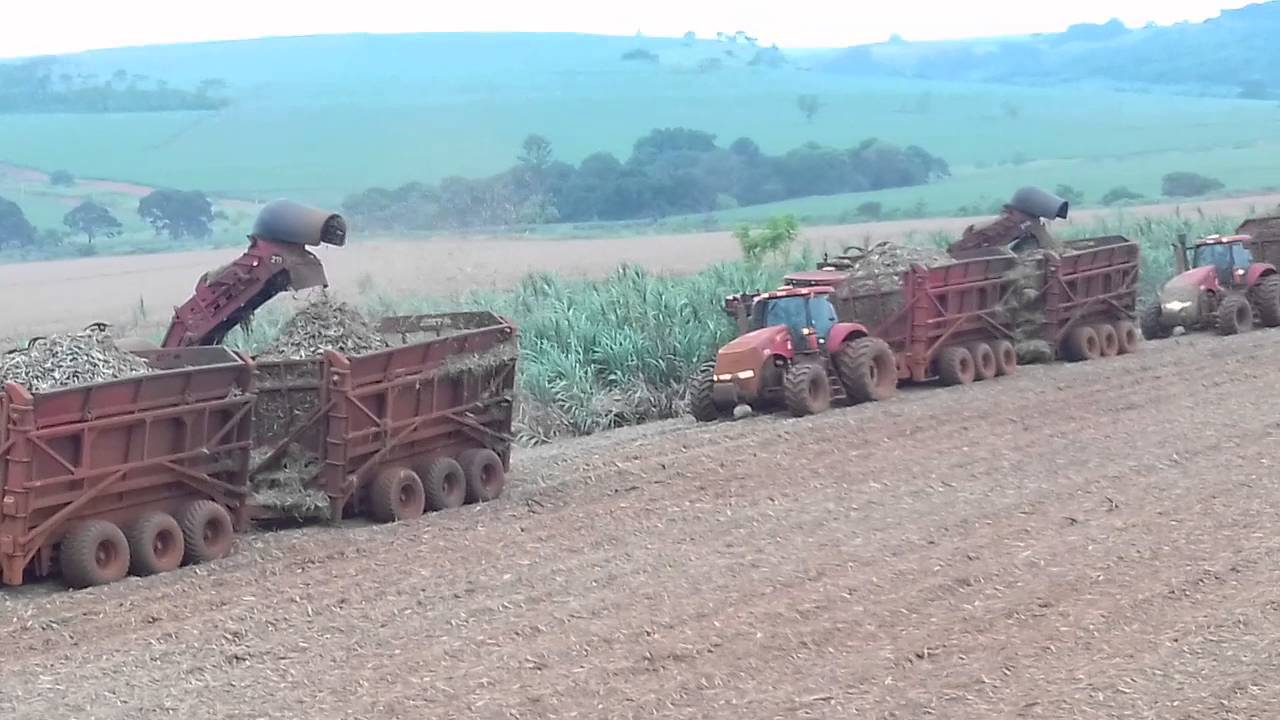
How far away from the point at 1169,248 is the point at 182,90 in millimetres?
93533

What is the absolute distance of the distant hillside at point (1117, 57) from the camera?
138 meters

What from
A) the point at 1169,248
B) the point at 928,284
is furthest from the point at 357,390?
the point at 1169,248

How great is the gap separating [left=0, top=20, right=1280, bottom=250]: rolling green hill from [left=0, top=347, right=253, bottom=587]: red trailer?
5962cm

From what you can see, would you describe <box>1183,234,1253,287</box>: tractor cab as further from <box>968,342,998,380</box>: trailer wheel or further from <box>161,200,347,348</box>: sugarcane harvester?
<box>161,200,347,348</box>: sugarcane harvester

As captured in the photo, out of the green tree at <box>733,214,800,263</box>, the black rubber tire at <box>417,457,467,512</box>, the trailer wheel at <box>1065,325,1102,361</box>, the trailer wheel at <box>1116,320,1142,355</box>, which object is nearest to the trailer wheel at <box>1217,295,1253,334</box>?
the trailer wheel at <box>1116,320,1142,355</box>

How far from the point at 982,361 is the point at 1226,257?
6314 millimetres

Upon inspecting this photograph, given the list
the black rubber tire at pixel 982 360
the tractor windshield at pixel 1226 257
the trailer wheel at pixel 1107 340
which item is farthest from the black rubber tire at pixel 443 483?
the tractor windshield at pixel 1226 257

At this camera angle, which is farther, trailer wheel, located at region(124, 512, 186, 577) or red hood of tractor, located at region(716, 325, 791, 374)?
red hood of tractor, located at region(716, 325, 791, 374)

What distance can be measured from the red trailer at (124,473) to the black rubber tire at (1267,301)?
16380mm

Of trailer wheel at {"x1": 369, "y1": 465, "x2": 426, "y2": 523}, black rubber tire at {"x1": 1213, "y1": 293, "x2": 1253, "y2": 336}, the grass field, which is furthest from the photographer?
the grass field

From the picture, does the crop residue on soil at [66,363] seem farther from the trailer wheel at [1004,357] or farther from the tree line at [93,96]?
the tree line at [93,96]

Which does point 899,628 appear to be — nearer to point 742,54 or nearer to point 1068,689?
point 1068,689

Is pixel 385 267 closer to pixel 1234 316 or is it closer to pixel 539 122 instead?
pixel 1234 316

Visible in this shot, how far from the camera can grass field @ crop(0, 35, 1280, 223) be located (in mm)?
85500
